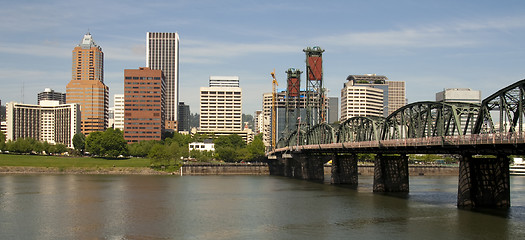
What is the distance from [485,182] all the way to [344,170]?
5874cm

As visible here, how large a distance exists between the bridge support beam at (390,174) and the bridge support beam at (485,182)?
99.4 ft

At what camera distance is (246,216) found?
73562mm

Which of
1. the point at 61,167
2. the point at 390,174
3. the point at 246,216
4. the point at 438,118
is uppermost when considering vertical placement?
the point at 438,118

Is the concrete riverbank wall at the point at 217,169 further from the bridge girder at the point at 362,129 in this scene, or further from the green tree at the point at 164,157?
the bridge girder at the point at 362,129

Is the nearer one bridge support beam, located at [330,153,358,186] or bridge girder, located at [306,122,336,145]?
bridge support beam, located at [330,153,358,186]

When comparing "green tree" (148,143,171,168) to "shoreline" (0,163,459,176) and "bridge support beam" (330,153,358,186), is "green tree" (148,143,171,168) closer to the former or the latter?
"shoreline" (0,163,459,176)

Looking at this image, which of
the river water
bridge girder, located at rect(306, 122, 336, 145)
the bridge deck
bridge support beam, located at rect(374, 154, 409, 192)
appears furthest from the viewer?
bridge girder, located at rect(306, 122, 336, 145)

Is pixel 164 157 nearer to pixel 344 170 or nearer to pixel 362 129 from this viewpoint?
pixel 344 170

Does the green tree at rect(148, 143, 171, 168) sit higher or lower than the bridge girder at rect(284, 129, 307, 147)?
lower

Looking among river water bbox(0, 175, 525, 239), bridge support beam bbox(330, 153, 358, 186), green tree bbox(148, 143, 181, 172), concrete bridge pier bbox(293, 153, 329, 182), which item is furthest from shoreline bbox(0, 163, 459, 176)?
river water bbox(0, 175, 525, 239)

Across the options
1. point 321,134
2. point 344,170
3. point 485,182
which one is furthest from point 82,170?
point 485,182

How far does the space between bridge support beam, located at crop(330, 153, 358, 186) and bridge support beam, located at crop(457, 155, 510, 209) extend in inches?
2218

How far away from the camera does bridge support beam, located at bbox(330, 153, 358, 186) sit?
440 ft

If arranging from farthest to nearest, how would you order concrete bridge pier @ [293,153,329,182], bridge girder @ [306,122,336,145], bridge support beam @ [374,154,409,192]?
concrete bridge pier @ [293,153,329,182], bridge girder @ [306,122,336,145], bridge support beam @ [374,154,409,192]
